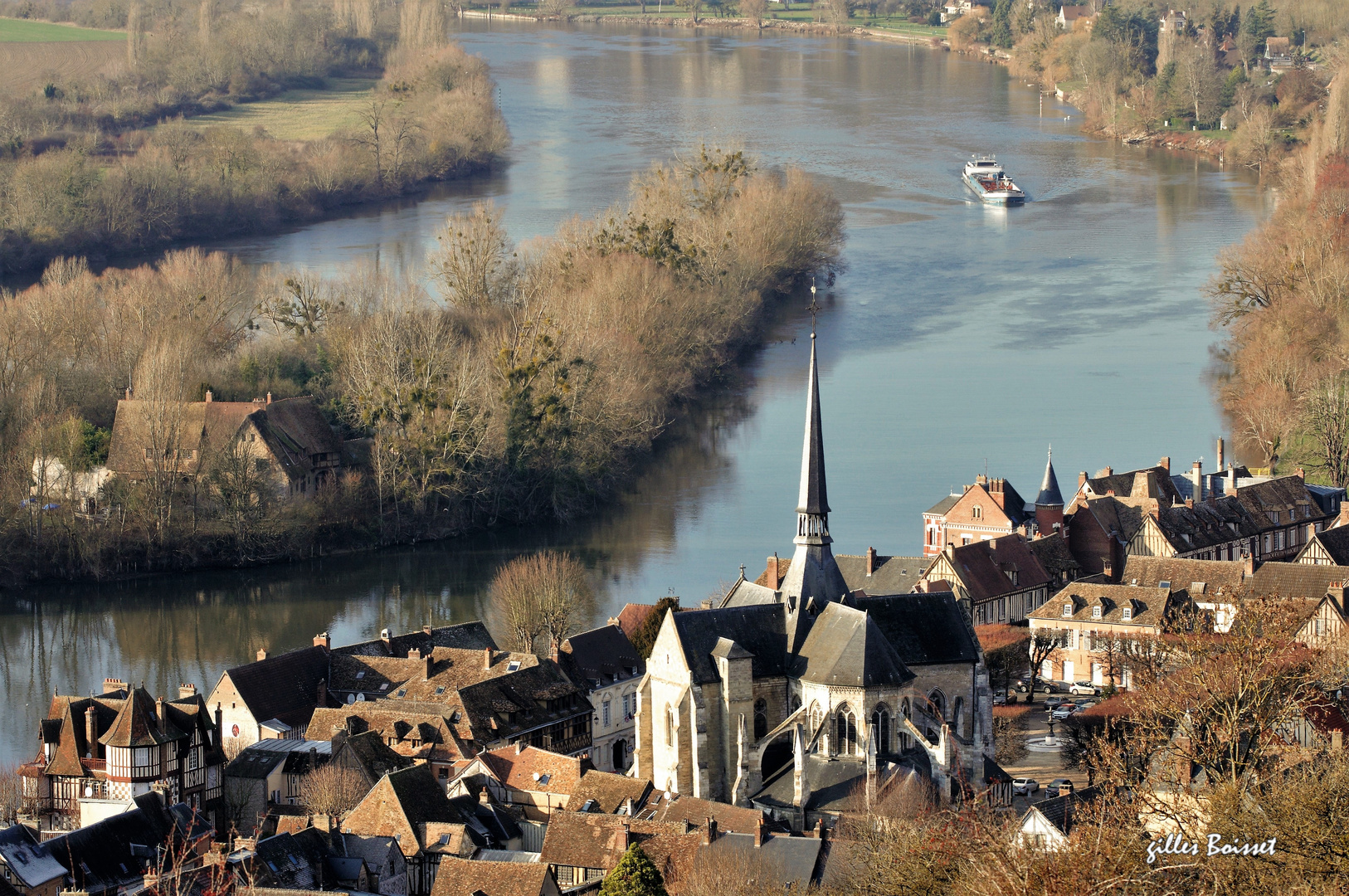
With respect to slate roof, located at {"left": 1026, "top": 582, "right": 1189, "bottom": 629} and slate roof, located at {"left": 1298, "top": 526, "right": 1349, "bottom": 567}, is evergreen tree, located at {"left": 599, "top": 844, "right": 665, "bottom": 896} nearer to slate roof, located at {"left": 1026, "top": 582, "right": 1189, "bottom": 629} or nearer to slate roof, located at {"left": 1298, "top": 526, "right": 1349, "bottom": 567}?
slate roof, located at {"left": 1026, "top": 582, "right": 1189, "bottom": 629}

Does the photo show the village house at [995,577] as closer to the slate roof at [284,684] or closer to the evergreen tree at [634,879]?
the slate roof at [284,684]

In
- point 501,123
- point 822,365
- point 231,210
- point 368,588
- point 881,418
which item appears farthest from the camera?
point 501,123

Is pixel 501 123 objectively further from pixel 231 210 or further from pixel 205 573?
pixel 205 573

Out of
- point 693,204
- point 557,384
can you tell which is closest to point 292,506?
point 557,384

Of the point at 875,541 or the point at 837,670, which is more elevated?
the point at 837,670

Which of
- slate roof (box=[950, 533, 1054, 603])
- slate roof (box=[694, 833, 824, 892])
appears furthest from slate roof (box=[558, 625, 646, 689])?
slate roof (box=[694, 833, 824, 892])

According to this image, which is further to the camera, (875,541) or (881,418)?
(881,418)

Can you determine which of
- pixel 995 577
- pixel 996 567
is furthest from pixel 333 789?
pixel 996 567
